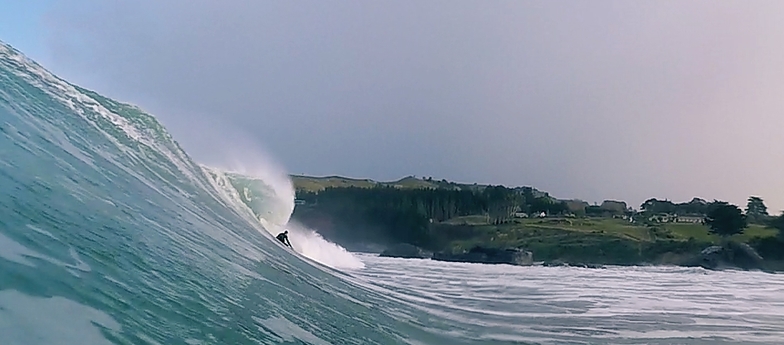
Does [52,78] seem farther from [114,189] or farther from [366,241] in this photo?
[366,241]

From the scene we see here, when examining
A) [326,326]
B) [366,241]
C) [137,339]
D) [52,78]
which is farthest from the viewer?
[366,241]

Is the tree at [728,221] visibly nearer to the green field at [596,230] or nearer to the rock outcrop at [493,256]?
the green field at [596,230]

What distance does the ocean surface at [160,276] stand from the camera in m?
5.69

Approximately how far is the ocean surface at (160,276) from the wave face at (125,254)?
2 cm

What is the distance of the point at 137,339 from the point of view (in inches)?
209

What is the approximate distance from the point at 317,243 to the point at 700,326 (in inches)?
1398

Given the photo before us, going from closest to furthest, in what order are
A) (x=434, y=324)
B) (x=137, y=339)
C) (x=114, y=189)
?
(x=137, y=339), (x=114, y=189), (x=434, y=324)

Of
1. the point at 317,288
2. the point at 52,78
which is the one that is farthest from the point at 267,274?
the point at 52,78

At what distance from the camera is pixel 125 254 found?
724cm

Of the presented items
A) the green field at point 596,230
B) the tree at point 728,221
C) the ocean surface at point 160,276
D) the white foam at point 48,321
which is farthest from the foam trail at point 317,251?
the tree at point 728,221

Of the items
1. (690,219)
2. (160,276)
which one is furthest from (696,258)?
(160,276)

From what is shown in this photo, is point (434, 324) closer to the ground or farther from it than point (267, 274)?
closer to the ground

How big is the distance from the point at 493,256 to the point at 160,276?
5989cm

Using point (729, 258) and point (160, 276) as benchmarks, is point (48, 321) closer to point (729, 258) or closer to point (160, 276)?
point (160, 276)
